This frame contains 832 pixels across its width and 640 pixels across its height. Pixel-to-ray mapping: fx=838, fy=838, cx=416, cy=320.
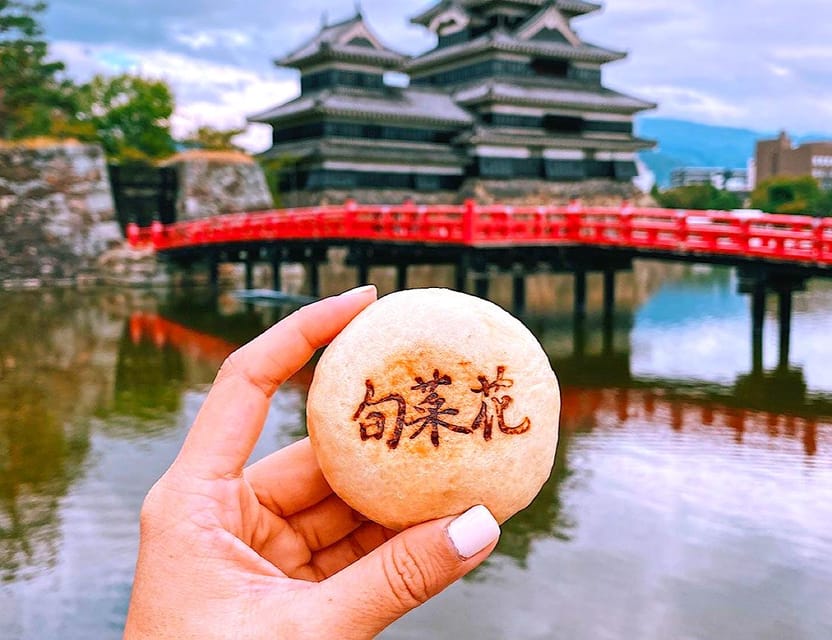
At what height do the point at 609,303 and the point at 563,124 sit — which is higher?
the point at 563,124

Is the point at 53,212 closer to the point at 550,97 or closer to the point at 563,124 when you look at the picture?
the point at 550,97

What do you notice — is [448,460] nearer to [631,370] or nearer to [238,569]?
[238,569]

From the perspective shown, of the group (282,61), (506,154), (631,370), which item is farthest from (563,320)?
(282,61)

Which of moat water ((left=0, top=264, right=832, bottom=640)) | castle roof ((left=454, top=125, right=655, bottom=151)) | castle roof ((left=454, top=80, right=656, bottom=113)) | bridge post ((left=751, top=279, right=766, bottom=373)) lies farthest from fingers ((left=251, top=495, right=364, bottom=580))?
castle roof ((left=454, top=80, right=656, bottom=113))

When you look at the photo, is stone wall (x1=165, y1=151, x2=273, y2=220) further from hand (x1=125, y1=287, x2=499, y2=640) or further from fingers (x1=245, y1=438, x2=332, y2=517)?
hand (x1=125, y1=287, x2=499, y2=640)

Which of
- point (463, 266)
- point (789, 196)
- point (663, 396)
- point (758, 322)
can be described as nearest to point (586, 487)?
point (663, 396)

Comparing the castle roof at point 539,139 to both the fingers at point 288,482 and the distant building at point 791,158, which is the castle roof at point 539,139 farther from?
the fingers at point 288,482
